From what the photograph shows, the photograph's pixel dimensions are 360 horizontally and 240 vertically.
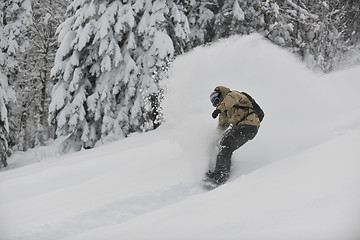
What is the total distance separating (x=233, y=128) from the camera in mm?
5152

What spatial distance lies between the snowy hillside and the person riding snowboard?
26 cm

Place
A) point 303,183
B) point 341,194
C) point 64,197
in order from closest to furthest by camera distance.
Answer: point 341,194, point 303,183, point 64,197

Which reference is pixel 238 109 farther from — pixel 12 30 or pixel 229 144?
pixel 12 30

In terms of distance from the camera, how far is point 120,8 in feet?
34.5

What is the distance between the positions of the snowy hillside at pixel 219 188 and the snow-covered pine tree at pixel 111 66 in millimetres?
2396

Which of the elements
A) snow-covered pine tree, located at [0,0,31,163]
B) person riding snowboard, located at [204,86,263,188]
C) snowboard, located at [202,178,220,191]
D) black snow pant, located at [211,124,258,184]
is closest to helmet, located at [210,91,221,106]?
person riding snowboard, located at [204,86,263,188]

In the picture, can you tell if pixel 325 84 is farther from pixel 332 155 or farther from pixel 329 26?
pixel 329 26

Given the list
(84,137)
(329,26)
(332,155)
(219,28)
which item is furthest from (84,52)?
(329,26)

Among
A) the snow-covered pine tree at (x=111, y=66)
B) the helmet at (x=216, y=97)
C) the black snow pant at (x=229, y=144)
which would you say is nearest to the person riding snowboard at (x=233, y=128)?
the black snow pant at (x=229, y=144)

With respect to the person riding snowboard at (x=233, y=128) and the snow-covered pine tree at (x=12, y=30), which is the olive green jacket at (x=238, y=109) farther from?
the snow-covered pine tree at (x=12, y=30)

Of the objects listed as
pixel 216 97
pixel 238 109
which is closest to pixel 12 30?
pixel 216 97

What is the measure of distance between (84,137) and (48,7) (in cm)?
1268

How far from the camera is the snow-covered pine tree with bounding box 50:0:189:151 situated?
10344 millimetres

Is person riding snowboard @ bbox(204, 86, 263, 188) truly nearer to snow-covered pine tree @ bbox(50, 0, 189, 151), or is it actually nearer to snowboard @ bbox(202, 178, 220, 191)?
snowboard @ bbox(202, 178, 220, 191)
